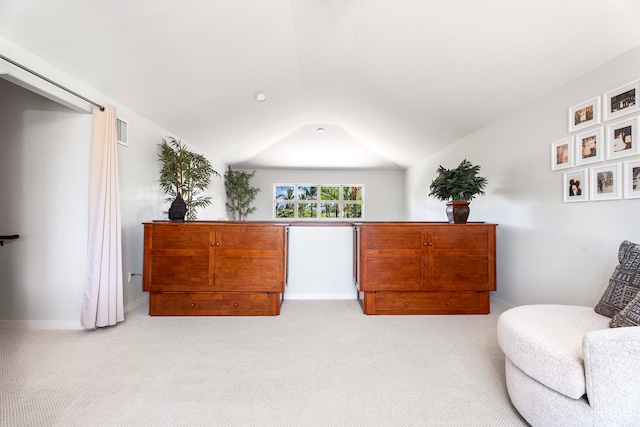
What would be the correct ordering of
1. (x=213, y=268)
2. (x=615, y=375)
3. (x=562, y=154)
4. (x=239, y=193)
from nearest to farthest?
(x=615, y=375), (x=562, y=154), (x=213, y=268), (x=239, y=193)

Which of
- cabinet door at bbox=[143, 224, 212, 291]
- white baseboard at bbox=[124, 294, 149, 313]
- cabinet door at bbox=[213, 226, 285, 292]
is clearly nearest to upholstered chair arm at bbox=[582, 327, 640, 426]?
cabinet door at bbox=[213, 226, 285, 292]

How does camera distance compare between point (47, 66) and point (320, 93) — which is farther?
point (320, 93)

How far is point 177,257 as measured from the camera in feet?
9.28

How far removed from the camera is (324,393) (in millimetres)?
1642

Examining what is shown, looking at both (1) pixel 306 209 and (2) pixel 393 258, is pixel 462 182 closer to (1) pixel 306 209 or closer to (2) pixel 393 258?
(2) pixel 393 258

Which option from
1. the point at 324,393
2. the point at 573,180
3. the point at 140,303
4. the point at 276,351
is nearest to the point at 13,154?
the point at 140,303

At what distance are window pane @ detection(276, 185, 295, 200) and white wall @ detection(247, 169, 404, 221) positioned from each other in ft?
0.53

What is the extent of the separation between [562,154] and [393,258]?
1.75 metres

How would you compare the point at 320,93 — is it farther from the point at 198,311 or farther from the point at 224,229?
the point at 198,311

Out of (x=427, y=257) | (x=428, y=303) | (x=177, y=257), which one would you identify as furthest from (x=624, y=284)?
(x=177, y=257)

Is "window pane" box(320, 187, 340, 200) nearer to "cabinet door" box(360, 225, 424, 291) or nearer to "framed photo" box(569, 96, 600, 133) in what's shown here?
"cabinet door" box(360, 225, 424, 291)

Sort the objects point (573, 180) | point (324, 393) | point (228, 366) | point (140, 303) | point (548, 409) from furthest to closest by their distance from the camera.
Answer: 1. point (140, 303)
2. point (573, 180)
3. point (228, 366)
4. point (324, 393)
5. point (548, 409)

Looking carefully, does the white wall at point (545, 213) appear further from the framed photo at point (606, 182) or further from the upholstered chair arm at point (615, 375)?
the upholstered chair arm at point (615, 375)

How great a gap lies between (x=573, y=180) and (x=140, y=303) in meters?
4.47
